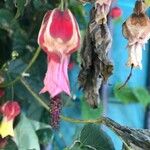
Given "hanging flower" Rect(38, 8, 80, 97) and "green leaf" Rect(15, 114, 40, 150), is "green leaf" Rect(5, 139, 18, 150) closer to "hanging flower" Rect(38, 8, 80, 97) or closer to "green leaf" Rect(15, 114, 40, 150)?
"green leaf" Rect(15, 114, 40, 150)

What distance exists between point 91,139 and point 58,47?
26 cm

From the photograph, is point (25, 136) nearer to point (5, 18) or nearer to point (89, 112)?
point (5, 18)

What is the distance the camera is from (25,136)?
4.07 ft

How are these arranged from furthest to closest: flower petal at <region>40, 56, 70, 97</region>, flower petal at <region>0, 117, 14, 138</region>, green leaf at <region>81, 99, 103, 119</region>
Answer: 1. green leaf at <region>81, 99, 103, 119</region>
2. flower petal at <region>0, 117, 14, 138</region>
3. flower petal at <region>40, 56, 70, 97</region>

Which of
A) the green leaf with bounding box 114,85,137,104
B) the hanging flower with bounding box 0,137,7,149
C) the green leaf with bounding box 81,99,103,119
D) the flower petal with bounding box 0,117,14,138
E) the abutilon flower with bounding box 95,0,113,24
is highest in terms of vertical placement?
the abutilon flower with bounding box 95,0,113,24

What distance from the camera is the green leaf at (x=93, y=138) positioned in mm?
815

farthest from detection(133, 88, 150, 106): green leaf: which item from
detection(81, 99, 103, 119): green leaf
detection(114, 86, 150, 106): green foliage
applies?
detection(81, 99, 103, 119): green leaf

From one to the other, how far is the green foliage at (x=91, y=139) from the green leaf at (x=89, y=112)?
2.66 feet

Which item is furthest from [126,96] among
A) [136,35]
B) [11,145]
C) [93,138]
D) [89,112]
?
[136,35]

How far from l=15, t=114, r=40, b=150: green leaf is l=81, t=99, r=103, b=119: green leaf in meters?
0.43

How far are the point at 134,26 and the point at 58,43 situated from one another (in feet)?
0.38

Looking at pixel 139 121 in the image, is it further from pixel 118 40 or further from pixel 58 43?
pixel 58 43

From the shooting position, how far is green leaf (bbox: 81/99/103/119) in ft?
5.60

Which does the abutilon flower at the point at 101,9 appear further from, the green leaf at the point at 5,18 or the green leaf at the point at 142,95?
the green leaf at the point at 142,95
